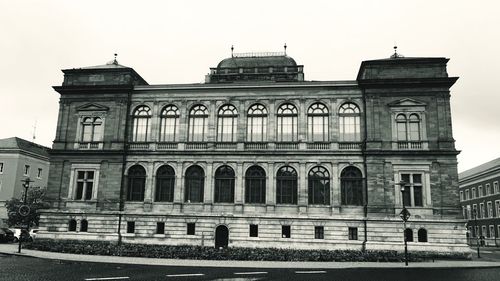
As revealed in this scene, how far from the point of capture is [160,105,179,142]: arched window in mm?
40562

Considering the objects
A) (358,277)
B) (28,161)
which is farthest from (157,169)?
(28,161)

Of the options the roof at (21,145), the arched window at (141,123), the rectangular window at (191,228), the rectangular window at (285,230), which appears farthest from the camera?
the roof at (21,145)

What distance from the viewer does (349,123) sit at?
3859 cm

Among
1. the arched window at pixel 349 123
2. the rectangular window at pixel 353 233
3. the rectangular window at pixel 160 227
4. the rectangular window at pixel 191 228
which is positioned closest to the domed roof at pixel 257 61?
the arched window at pixel 349 123

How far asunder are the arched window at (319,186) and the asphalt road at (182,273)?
13.0m

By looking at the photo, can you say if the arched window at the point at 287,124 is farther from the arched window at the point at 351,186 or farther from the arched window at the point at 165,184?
the arched window at the point at 165,184

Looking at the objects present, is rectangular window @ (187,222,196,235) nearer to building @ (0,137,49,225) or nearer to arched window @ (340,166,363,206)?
arched window @ (340,166,363,206)

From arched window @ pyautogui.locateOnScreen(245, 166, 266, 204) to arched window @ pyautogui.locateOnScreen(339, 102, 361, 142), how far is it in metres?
8.09

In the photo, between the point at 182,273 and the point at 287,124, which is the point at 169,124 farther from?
the point at 182,273

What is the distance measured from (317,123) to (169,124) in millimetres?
14159

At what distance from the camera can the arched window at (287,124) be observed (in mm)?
39094

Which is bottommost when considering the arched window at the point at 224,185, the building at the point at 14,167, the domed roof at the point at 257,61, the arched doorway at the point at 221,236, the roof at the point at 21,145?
the arched doorway at the point at 221,236

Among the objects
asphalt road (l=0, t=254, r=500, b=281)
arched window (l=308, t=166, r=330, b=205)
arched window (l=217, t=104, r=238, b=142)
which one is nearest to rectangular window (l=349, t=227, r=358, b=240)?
arched window (l=308, t=166, r=330, b=205)

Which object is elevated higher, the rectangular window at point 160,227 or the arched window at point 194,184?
the arched window at point 194,184
